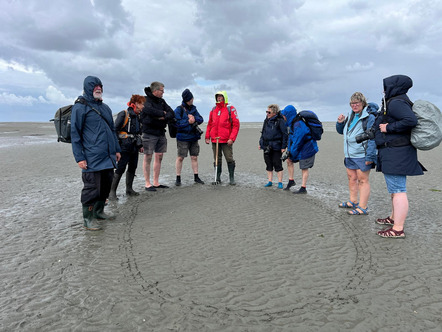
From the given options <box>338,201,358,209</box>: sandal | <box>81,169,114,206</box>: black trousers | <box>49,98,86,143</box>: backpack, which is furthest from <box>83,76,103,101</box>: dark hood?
<box>338,201,358,209</box>: sandal

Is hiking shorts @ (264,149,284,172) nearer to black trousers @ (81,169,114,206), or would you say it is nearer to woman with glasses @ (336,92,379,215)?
woman with glasses @ (336,92,379,215)

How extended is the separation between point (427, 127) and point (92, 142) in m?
5.33

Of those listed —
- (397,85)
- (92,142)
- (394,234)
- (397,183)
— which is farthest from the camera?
(92,142)

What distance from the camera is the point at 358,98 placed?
5.87m

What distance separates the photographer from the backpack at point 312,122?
7645 millimetres

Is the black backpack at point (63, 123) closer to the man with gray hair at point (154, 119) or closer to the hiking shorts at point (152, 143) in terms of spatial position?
the man with gray hair at point (154, 119)

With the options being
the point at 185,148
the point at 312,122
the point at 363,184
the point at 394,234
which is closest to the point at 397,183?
the point at 394,234

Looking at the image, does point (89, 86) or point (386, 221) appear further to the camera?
point (386, 221)

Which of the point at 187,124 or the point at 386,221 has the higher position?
the point at 187,124

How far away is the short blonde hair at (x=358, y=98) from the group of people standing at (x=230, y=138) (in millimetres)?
19

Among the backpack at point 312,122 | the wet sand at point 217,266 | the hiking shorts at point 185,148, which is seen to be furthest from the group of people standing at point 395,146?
the hiking shorts at point 185,148

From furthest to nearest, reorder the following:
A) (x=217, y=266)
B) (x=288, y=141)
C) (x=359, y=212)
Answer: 1. (x=288, y=141)
2. (x=359, y=212)
3. (x=217, y=266)

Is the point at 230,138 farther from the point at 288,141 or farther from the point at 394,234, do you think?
the point at 394,234

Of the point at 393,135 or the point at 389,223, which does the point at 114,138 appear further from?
the point at 389,223
